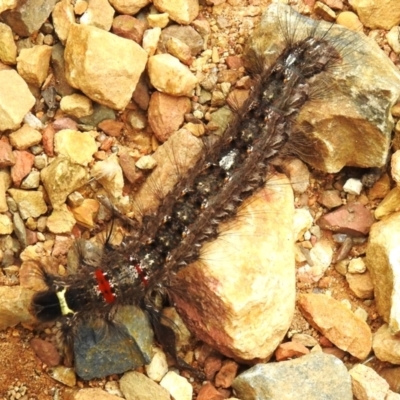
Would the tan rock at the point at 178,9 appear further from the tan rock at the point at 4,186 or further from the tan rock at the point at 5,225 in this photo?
the tan rock at the point at 5,225

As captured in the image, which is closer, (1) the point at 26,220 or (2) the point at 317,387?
(2) the point at 317,387

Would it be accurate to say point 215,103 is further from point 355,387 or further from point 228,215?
point 355,387

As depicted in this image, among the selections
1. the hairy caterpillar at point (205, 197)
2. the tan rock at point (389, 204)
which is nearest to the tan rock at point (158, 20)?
the hairy caterpillar at point (205, 197)

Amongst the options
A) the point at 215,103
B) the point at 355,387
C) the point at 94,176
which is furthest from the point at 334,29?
the point at 355,387

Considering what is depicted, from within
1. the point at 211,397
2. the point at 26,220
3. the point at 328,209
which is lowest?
the point at 211,397

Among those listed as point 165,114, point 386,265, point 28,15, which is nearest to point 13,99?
point 28,15

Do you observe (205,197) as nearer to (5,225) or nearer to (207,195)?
(207,195)

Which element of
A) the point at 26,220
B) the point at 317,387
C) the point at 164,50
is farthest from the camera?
the point at 164,50
